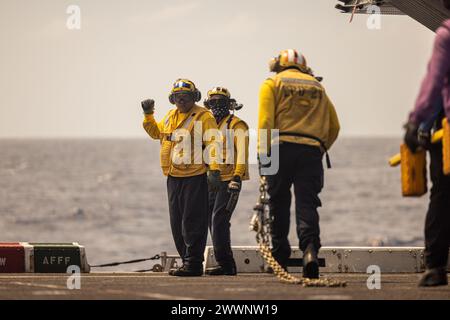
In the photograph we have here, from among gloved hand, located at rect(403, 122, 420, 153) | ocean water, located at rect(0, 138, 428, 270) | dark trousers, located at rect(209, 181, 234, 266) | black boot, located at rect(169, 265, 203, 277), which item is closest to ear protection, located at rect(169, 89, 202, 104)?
Answer: dark trousers, located at rect(209, 181, 234, 266)

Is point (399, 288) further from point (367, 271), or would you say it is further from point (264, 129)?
point (367, 271)

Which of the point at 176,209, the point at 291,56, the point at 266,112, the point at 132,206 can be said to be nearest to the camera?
the point at 266,112

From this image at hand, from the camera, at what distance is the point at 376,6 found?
24.1m

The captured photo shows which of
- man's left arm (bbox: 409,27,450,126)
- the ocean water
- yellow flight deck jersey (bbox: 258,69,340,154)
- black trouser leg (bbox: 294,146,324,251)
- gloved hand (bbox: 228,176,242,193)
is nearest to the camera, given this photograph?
man's left arm (bbox: 409,27,450,126)

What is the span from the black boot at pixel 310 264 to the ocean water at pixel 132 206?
5304 centimetres

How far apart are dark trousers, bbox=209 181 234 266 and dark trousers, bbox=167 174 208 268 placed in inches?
21.8

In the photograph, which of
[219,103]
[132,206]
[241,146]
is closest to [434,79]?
[241,146]

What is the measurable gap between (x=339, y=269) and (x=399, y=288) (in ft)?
18.1

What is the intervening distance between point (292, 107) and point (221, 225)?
351 cm

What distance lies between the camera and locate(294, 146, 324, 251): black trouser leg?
14867 millimetres

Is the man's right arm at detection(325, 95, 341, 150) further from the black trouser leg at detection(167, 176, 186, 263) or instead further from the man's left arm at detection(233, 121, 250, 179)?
the black trouser leg at detection(167, 176, 186, 263)

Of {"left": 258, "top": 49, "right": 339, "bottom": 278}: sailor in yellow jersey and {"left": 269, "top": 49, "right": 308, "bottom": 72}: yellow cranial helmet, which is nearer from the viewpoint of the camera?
{"left": 258, "top": 49, "right": 339, "bottom": 278}: sailor in yellow jersey

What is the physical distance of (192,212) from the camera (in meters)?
17.6

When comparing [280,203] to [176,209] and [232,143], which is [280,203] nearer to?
[176,209]
